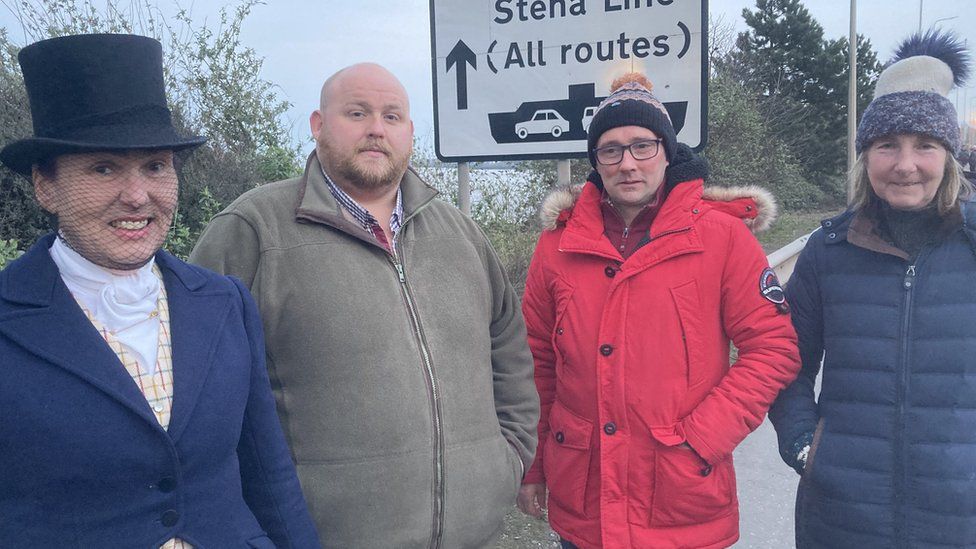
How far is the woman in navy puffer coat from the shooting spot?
226cm

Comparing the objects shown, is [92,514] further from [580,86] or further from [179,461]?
[580,86]

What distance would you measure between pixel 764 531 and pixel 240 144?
4.41 metres

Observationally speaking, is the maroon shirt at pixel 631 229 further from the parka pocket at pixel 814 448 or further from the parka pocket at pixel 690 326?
the parka pocket at pixel 814 448

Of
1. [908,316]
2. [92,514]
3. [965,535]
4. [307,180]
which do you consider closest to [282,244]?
[307,180]

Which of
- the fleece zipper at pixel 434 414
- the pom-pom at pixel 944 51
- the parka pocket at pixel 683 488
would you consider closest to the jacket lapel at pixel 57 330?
the fleece zipper at pixel 434 414

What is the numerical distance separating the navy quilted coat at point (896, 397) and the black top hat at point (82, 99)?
1997 mm

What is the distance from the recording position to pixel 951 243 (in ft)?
7.62

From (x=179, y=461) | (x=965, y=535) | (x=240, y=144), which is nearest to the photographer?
(x=179, y=461)

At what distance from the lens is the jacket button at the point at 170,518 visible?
164cm

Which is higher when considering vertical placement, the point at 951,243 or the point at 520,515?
the point at 951,243

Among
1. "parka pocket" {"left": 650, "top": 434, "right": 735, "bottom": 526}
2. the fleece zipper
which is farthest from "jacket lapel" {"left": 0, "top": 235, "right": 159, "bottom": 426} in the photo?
"parka pocket" {"left": 650, "top": 434, "right": 735, "bottom": 526}

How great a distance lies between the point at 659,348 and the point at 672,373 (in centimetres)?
9

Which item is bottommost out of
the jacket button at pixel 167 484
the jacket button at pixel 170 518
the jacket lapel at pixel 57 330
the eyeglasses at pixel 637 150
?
the jacket button at pixel 170 518

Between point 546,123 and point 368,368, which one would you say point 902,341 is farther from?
point 546,123
